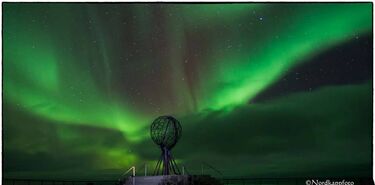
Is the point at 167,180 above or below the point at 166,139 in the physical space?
below

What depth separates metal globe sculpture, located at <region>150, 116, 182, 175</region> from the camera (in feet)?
45.6

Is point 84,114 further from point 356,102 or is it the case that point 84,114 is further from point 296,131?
point 356,102

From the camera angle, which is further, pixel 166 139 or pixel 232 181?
pixel 166 139

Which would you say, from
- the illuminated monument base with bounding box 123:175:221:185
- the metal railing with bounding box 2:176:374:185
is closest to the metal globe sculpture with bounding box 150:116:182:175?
the illuminated monument base with bounding box 123:175:221:185

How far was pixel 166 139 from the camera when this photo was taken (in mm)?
14008

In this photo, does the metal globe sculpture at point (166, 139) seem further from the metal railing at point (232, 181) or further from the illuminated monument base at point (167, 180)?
→ the metal railing at point (232, 181)

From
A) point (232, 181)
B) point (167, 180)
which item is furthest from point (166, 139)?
point (232, 181)

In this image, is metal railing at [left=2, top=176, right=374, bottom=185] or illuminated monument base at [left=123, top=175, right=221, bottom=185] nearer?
metal railing at [left=2, top=176, right=374, bottom=185]

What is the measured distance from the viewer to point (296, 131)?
45.1 ft

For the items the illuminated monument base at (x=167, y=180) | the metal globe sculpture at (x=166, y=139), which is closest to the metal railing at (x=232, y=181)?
the illuminated monument base at (x=167, y=180)

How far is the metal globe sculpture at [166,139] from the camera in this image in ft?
45.6

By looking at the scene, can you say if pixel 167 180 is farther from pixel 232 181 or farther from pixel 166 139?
pixel 232 181

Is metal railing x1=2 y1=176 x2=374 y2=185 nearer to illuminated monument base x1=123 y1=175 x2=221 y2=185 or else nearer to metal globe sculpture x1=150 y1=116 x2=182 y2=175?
illuminated monument base x1=123 y1=175 x2=221 y2=185

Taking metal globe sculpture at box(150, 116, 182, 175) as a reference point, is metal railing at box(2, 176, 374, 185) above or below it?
below
